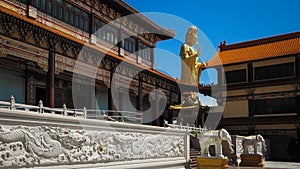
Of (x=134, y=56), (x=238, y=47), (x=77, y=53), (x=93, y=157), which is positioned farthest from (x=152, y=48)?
(x=93, y=157)

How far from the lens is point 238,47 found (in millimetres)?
29203

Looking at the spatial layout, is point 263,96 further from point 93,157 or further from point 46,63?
point 93,157

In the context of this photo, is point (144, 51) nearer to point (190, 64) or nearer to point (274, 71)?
point (190, 64)

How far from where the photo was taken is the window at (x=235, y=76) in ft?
88.3

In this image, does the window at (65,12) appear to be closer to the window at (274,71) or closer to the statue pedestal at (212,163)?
the statue pedestal at (212,163)

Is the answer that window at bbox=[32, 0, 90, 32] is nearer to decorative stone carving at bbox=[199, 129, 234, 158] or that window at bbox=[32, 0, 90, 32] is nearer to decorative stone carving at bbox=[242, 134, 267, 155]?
decorative stone carving at bbox=[199, 129, 234, 158]

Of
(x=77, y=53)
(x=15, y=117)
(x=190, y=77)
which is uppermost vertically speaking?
(x=77, y=53)

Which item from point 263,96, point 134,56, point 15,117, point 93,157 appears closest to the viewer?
point 15,117

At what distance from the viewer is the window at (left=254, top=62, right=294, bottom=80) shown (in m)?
24.6

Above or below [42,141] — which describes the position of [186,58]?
above

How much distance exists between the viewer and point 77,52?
16625mm

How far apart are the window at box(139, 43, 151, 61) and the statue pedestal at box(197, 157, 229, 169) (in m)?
12.8

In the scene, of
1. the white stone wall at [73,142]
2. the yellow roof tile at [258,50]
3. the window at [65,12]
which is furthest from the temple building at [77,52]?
the yellow roof tile at [258,50]

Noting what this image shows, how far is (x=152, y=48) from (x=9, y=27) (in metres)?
14.2
